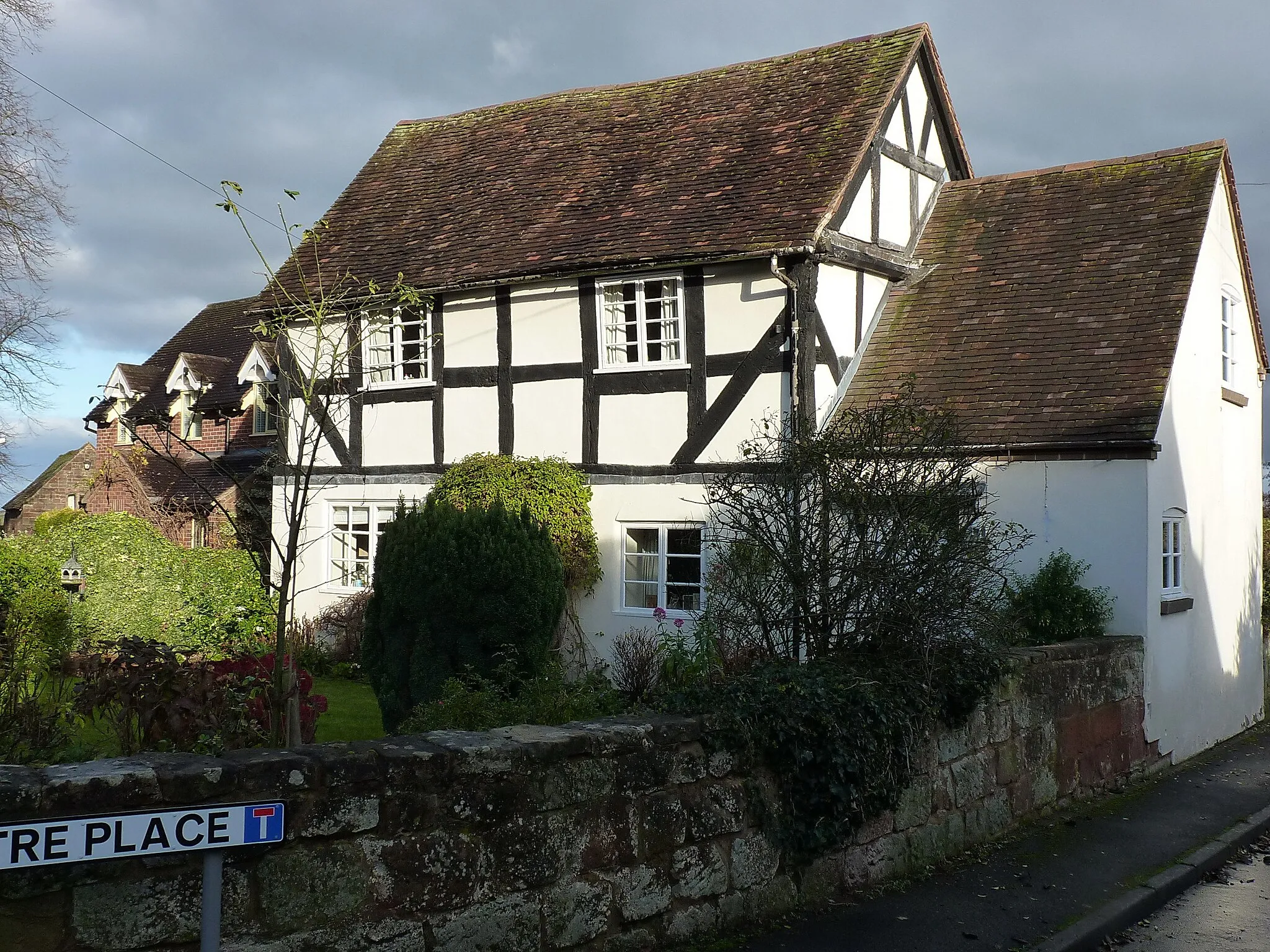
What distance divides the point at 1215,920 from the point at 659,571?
8.22 meters

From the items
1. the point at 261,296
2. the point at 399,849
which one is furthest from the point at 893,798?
the point at 261,296

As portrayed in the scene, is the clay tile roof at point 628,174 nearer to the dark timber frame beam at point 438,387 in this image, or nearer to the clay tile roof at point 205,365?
the dark timber frame beam at point 438,387

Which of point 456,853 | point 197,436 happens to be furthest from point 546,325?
point 197,436

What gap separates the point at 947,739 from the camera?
734cm

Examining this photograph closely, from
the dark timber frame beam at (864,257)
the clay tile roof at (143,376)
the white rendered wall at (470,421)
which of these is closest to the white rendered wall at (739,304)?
the dark timber frame beam at (864,257)

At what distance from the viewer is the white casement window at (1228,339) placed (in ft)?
47.5

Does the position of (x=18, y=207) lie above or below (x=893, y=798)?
above

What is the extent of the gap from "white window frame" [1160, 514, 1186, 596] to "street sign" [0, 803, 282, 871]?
10422mm

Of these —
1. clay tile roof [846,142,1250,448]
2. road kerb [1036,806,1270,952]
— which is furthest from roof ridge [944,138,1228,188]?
road kerb [1036,806,1270,952]

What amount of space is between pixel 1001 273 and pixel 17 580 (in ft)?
39.7

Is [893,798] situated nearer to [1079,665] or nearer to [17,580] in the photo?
[1079,665]

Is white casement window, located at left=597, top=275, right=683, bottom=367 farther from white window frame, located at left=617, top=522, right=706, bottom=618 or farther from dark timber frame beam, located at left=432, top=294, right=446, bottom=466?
dark timber frame beam, located at left=432, top=294, right=446, bottom=466

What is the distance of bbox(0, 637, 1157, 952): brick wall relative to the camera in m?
3.87

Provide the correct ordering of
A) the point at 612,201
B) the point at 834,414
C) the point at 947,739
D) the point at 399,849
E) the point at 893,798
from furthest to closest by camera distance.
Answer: the point at 612,201
the point at 834,414
the point at 947,739
the point at 893,798
the point at 399,849
